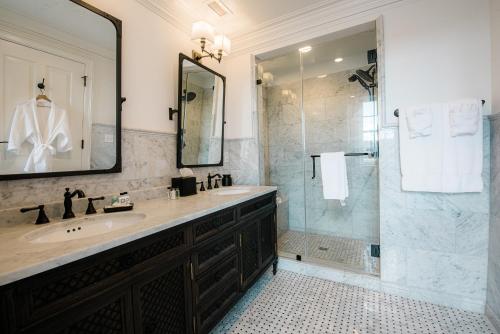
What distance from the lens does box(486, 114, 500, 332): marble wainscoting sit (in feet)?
4.71

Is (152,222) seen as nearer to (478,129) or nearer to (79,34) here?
(79,34)

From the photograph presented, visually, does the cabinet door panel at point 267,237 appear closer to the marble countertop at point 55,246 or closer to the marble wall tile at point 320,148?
the marble countertop at point 55,246

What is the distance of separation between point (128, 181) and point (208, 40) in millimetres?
1403

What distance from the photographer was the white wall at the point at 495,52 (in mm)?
1432

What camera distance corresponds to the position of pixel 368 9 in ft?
6.09

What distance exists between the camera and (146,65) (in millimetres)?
1694

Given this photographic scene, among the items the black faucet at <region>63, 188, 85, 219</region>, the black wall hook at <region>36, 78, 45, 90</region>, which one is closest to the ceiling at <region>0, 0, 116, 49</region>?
the black wall hook at <region>36, 78, 45, 90</region>

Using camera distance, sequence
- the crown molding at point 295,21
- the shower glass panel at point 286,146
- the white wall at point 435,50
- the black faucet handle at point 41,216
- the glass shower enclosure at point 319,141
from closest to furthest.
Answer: the black faucet handle at point 41,216 < the white wall at point 435,50 < the crown molding at point 295,21 < the glass shower enclosure at point 319,141 < the shower glass panel at point 286,146

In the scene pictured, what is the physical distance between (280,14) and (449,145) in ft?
5.96

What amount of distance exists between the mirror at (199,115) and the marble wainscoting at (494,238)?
2.19 meters

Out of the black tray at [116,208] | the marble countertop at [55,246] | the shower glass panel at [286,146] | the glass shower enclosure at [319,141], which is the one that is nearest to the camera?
the marble countertop at [55,246]

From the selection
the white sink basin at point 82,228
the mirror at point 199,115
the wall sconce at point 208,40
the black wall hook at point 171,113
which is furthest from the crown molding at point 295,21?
the white sink basin at point 82,228

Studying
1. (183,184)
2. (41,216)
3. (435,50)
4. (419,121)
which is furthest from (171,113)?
(435,50)

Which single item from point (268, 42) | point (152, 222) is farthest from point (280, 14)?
point (152, 222)
